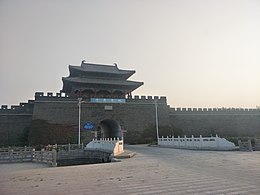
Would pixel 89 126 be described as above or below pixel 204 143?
above

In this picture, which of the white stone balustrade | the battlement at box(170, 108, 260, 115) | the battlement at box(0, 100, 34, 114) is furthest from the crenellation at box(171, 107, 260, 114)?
the battlement at box(0, 100, 34, 114)

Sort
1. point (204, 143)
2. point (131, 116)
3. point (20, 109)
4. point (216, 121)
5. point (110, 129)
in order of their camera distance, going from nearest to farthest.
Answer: point (204, 143) < point (20, 109) < point (131, 116) < point (216, 121) < point (110, 129)

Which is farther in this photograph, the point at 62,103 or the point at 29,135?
the point at 62,103

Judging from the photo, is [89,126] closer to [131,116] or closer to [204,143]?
[131,116]

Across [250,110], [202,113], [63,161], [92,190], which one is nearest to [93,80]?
[63,161]

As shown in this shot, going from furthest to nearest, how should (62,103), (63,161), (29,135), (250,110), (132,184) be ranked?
(250,110)
(62,103)
(29,135)
(63,161)
(132,184)

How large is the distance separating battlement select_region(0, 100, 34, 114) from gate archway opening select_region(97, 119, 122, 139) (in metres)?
8.16

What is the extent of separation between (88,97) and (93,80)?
85.4 inches

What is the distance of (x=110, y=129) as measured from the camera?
28750 mm

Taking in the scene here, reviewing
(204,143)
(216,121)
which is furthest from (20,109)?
(216,121)

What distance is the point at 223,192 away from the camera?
3.31 metres

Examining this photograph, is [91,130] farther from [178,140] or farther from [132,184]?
[132,184]

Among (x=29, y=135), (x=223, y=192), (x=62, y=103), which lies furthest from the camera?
(x=62, y=103)

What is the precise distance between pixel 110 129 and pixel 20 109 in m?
10.8
